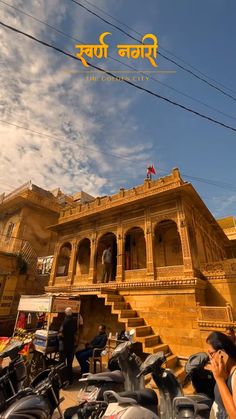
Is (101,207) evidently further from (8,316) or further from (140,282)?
(8,316)

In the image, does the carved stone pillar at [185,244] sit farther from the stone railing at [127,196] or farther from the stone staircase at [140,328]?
the stone staircase at [140,328]

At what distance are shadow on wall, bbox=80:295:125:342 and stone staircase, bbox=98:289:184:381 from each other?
1263 mm

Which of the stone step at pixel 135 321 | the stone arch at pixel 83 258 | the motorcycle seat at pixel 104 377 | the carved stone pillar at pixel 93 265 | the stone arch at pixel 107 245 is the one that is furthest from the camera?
the stone arch at pixel 83 258

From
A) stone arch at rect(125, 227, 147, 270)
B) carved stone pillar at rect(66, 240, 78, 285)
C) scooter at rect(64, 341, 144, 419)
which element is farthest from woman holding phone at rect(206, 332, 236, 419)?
carved stone pillar at rect(66, 240, 78, 285)

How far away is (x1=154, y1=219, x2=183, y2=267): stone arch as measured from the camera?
1344cm

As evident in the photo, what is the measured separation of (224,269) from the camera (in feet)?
33.9

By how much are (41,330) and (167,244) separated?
29.0 feet

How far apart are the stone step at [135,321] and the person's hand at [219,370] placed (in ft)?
26.5

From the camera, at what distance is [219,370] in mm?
1765

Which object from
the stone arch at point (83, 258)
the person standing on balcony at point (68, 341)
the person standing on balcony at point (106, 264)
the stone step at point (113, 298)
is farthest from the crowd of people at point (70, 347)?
the stone arch at point (83, 258)

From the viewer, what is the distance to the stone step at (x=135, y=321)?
9.22m

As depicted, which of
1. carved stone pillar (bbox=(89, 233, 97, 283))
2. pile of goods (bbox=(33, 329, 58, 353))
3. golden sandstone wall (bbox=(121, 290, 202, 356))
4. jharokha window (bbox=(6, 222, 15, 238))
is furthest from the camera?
jharokha window (bbox=(6, 222, 15, 238))

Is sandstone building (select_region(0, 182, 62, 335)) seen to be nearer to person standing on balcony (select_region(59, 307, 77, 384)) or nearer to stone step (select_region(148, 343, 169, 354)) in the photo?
person standing on balcony (select_region(59, 307, 77, 384))

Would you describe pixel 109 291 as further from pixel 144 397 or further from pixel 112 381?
pixel 144 397
